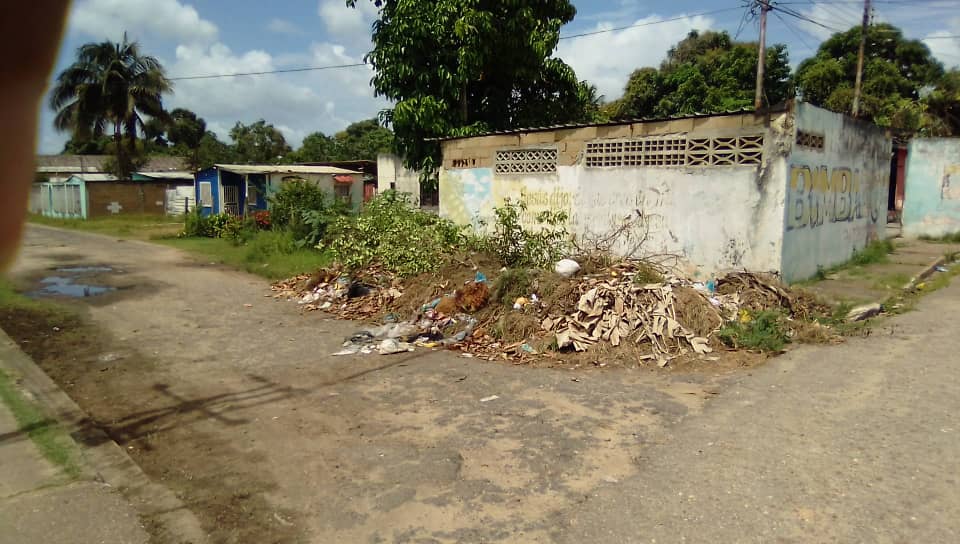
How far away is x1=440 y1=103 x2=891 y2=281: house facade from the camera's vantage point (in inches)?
364

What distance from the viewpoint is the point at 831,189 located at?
11078 mm

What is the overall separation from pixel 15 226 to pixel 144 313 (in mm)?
9897

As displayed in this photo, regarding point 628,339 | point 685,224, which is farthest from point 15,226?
point 685,224

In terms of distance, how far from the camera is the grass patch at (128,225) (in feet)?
79.0

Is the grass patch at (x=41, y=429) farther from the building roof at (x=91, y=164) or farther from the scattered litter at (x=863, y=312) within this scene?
the building roof at (x=91, y=164)

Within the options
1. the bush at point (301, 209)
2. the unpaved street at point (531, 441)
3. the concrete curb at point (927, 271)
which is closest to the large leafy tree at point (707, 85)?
the concrete curb at point (927, 271)

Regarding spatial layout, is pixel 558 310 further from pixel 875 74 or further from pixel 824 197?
pixel 875 74

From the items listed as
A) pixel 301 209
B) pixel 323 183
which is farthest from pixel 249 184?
pixel 301 209

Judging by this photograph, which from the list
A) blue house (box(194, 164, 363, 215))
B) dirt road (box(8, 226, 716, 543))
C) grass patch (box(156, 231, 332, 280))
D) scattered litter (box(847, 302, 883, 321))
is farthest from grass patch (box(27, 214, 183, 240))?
scattered litter (box(847, 302, 883, 321))

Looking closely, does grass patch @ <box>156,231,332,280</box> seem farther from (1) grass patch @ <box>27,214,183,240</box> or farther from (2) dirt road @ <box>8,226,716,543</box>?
(1) grass patch @ <box>27,214,183,240</box>

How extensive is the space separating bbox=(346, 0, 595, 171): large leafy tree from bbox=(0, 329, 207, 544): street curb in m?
9.70

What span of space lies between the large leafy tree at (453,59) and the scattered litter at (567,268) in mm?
6551

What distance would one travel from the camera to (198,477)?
14.4 feet

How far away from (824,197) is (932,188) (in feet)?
34.3
